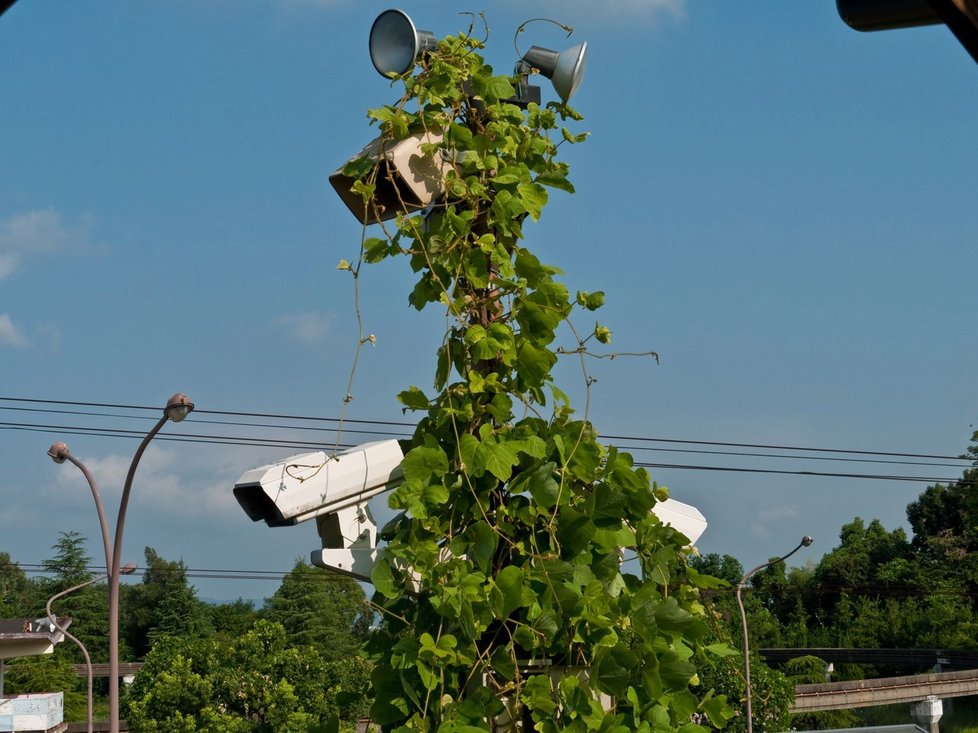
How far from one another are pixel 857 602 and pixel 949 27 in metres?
61.1

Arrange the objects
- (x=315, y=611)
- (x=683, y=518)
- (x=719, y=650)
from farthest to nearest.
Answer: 1. (x=315, y=611)
2. (x=683, y=518)
3. (x=719, y=650)

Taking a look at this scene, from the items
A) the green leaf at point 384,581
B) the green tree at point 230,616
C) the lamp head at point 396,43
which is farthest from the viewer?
the green tree at point 230,616

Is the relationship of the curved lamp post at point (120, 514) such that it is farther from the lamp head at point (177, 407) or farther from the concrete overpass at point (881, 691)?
the concrete overpass at point (881, 691)

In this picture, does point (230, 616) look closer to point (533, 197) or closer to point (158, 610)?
point (158, 610)

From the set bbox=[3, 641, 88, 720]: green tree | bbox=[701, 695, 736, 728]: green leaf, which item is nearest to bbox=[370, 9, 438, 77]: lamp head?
bbox=[701, 695, 736, 728]: green leaf

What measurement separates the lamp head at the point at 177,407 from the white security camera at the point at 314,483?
1063 cm

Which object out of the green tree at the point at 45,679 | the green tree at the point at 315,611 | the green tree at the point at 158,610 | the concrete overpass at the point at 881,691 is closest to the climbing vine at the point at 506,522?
the concrete overpass at the point at 881,691

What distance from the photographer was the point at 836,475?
1225 inches

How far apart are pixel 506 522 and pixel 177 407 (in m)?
11.4

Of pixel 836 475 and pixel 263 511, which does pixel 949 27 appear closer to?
pixel 263 511

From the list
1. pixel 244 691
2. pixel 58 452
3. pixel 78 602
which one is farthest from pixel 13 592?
pixel 58 452

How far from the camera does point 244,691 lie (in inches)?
1040

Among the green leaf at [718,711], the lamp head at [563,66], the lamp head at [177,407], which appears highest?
the lamp head at [177,407]

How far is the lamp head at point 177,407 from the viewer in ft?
44.4
